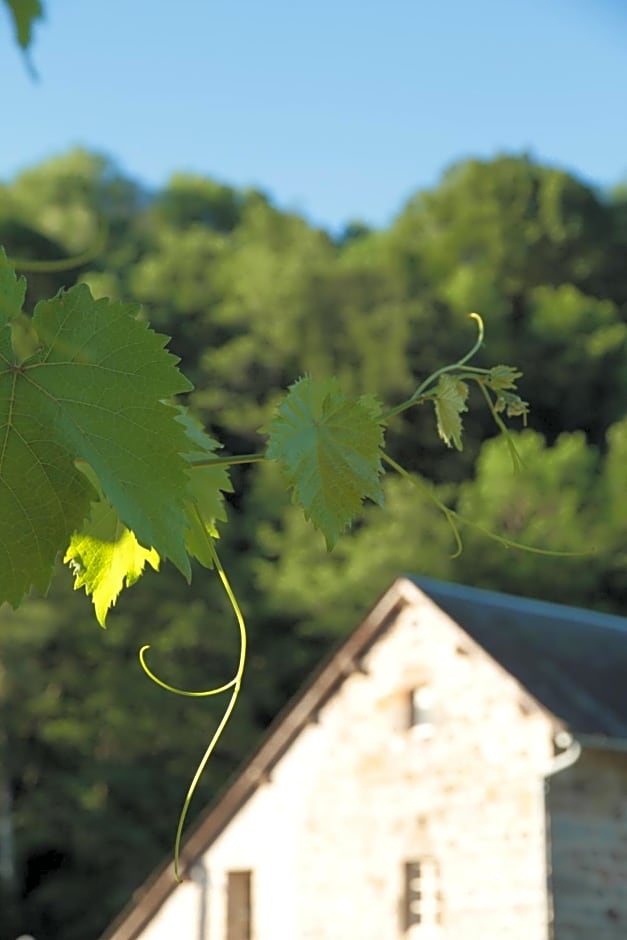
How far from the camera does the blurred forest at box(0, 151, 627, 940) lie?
25625 millimetres

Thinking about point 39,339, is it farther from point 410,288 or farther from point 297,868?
point 410,288

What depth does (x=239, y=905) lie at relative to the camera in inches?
552

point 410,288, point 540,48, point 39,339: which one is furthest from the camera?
point 410,288

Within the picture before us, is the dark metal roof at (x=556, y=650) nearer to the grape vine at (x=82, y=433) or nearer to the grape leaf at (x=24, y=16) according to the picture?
the grape leaf at (x=24, y=16)

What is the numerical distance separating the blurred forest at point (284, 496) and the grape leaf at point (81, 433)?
18.4 m

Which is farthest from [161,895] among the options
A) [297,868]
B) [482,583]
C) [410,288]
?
[410,288]

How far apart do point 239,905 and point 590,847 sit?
371 centimetres

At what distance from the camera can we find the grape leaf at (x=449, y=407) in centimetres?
58

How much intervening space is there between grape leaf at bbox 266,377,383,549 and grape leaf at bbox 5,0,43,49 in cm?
21

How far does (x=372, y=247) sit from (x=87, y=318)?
41.0 meters

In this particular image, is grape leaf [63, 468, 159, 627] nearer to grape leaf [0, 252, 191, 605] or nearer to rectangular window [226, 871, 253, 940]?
grape leaf [0, 252, 191, 605]

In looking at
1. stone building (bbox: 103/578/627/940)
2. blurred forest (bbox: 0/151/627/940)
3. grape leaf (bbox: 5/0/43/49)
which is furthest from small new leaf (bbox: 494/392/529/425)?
blurred forest (bbox: 0/151/627/940)

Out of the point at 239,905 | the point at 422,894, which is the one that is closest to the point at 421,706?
the point at 422,894

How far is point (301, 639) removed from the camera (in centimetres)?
2822
